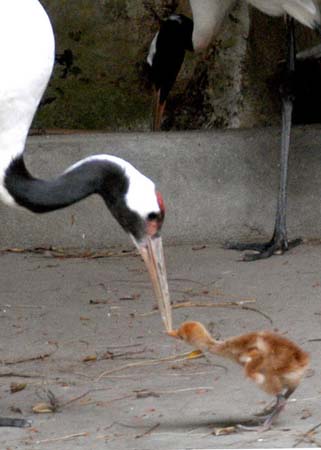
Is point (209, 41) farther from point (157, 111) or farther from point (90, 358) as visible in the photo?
point (90, 358)

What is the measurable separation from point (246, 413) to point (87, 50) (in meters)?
4.33

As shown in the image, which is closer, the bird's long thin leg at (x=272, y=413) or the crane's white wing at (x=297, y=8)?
the bird's long thin leg at (x=272, y=413)

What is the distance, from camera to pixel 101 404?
5.06 m

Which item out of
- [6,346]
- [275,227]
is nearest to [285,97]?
[275,227]

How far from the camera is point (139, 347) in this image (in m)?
5.82

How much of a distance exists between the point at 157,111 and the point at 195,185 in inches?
39.9

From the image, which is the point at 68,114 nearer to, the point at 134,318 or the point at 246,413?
the point at 134,318

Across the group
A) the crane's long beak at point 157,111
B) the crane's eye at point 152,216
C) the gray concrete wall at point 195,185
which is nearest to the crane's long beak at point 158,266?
the crane's eye at point 152,216

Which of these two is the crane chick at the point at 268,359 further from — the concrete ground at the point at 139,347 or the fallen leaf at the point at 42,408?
the fallen leaf at the point at 42,408

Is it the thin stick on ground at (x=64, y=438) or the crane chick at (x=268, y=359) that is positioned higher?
the crane chick at (x=268, y=359)

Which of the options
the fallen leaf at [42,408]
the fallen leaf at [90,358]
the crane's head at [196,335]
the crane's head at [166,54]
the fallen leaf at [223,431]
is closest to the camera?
the fallen leaf at [223,431]

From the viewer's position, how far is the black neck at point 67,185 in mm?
5227

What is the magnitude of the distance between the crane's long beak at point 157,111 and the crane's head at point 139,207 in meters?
3.13

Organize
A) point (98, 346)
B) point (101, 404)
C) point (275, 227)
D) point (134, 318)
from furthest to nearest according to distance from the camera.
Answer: point (275, 227), point (134, 318), point (98, 346), point (101, 404)
